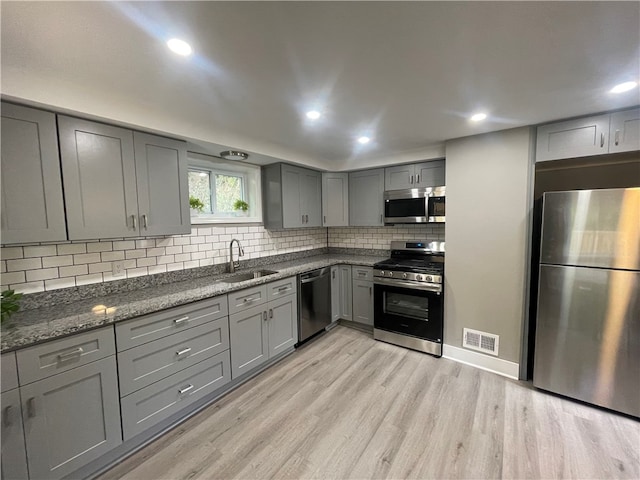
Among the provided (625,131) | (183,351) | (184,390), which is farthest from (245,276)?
(625,131)

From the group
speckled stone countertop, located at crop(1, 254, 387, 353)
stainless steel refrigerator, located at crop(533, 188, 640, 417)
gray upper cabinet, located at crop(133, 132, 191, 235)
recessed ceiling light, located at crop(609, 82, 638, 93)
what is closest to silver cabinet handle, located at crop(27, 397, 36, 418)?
speckled stone countertop, located at crop(1, 254, 387, 353)

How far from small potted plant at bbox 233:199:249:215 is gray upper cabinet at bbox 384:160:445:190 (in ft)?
6.17

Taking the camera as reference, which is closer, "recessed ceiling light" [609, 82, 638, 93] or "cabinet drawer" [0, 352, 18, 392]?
"cabinet drawer" [0, 352, 18, 392]

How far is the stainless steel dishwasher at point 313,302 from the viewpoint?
307cm

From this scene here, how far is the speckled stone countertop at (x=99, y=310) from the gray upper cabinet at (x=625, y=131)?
123 inches

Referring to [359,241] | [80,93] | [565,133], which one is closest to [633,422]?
[565,133]

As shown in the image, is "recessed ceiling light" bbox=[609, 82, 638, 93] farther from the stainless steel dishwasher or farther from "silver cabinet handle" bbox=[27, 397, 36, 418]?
"silver cabinet handle" bbox=[27, 397, 36, 418]

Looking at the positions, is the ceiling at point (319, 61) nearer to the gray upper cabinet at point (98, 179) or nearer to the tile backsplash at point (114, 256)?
the gray upper cabinet at point (98, 179)

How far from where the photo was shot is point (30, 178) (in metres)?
1.54

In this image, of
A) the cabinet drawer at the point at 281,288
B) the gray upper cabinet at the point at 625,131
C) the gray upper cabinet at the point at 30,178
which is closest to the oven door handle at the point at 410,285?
the cabinet drawer at the point at 281,288

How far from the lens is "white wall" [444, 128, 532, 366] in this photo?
243cm

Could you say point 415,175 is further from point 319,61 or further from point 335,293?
point 319,61

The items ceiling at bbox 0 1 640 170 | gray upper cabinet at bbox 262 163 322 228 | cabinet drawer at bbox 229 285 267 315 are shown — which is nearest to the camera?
ceiling at bbox 0 1 640 170

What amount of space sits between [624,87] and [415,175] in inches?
71.8
